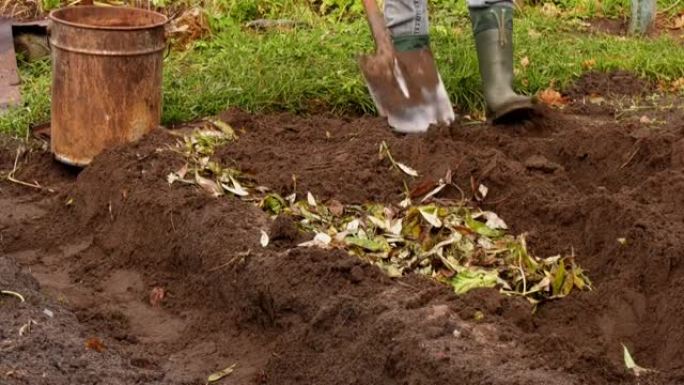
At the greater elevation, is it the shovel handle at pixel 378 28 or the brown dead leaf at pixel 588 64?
the shovel handle at pixel 378 28

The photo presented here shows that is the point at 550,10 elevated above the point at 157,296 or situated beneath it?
situated beneath

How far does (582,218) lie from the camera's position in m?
4.29

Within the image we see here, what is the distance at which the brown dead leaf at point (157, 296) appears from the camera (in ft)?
14.9

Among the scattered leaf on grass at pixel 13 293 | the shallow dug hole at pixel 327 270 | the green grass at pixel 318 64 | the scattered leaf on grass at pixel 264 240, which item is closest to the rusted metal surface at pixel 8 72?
the green grass at pixel 318 64

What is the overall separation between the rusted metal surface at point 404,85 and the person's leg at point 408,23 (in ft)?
0.12

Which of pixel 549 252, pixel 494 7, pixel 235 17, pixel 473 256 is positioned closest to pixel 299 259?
pixel 473 256

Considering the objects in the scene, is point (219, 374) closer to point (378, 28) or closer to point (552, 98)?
point (378, 28)

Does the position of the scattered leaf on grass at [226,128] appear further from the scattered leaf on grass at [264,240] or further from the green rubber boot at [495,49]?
the scattered leaf on grass at [264,240]

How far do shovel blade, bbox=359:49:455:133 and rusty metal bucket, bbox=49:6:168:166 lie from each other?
103cm

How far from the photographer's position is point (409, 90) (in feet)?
18.4

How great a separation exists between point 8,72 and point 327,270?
138 inches

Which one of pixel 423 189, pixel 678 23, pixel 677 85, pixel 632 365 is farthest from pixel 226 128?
pixel 678 23

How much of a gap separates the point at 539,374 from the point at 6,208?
2.99 meters

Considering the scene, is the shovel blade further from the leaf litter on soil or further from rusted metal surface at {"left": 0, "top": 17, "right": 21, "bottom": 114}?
rusted metal surface at {"left": 0, "top": 17, "right": 21, "bottom": 114}
